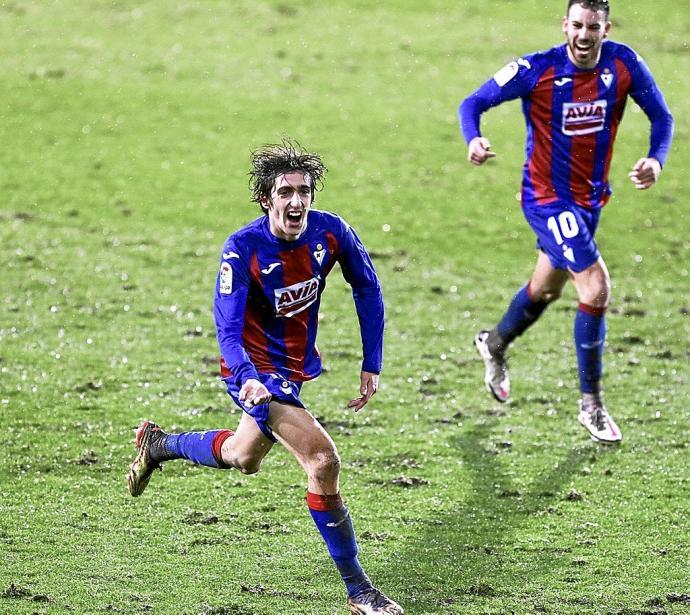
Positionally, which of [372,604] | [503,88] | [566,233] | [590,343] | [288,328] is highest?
[503,88]

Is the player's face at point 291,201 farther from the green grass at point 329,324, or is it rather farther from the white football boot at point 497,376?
the white football boot at point 497,376

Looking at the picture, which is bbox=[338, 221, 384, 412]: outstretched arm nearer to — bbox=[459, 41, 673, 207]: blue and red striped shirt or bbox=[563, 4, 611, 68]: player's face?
bbox=[459, 41, 673, 207]: blue and red striped shirt

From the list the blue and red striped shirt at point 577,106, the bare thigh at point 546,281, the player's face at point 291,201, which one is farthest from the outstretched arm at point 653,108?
the player's face at point 291,201

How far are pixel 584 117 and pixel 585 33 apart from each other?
56cm

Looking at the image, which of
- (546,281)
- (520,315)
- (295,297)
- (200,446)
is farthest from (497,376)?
(295,297)

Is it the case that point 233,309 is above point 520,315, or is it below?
above

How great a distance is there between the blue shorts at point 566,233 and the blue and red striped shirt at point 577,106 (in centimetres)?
7

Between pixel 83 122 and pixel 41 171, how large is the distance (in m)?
1.96

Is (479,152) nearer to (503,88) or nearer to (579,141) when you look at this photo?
(503,88)

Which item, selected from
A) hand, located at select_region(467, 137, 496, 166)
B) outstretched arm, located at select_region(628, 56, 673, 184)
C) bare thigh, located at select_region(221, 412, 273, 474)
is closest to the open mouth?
bare thigh, located at select_region(221, 412, 273, 474)

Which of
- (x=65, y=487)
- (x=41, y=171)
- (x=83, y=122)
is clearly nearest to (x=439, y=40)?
(x=83, y=122)

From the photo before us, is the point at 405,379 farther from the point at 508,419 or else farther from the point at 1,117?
the point at 1,117

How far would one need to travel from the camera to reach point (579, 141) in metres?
7.87

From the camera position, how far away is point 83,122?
55.2ft
